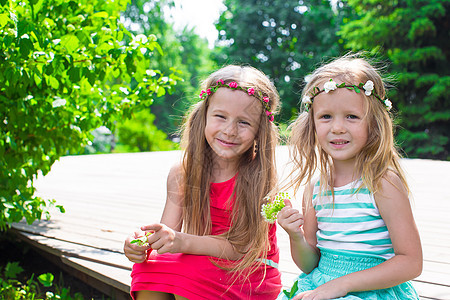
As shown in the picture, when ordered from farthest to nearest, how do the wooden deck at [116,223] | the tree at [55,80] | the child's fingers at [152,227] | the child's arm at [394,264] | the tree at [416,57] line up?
1. the tree at [416,57]
2. the wooden deck at [116,223]
3. the tree at [55,80]
4. the child's fingers at [152,227]
5. the child's arm at [394,264]

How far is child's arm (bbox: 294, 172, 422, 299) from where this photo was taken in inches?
64.2

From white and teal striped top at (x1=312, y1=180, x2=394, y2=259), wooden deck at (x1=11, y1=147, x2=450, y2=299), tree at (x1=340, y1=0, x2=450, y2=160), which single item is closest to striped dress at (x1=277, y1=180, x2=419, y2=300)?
white and teal striped top at (x1=312, y1=180, x2=394, y2=259)

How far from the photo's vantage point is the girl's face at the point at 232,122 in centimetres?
216

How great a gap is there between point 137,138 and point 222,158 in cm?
1265

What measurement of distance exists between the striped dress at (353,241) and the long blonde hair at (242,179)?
35 centimetres

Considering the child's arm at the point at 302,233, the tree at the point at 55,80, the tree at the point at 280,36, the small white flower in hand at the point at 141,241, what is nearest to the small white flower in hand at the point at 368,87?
the child's arm at the point at 302,233

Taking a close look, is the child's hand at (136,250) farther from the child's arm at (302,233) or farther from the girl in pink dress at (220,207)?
the child's arm at (302,233)

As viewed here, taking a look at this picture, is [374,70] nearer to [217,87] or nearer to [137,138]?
[217,87]

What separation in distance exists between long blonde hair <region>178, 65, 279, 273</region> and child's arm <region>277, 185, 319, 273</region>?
0.76 feet

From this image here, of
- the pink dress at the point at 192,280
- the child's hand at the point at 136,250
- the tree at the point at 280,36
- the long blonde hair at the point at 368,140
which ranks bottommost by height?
the pink dress at the point at 192,280

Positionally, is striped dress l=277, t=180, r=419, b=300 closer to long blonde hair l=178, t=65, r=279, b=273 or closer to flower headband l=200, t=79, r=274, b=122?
long blonde hair l=178, t=65, r=279, b=273

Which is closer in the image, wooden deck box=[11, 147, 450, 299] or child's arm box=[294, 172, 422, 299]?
child's arm box=[294, 172, 422, 299]

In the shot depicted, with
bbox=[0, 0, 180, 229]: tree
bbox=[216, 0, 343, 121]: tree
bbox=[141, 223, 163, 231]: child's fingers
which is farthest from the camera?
bbox=[216, 0, 343, 121]: tree

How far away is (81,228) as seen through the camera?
392 cm
